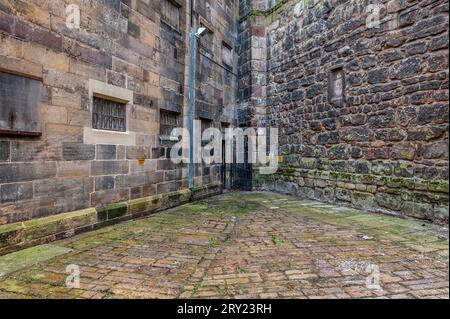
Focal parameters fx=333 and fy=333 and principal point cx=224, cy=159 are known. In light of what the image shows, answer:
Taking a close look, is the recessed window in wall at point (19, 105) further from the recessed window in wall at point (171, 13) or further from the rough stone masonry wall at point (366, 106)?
the rough stone masonry wall at point (366, 106)

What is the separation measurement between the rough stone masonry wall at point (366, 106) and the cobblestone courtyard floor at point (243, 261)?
0.92 metres

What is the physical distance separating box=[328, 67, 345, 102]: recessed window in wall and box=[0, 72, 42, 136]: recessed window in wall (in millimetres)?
6046

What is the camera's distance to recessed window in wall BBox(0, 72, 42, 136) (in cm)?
393

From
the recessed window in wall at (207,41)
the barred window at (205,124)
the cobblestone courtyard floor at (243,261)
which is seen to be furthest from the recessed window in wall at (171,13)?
the cobblestone courtyard floor at (243,261)

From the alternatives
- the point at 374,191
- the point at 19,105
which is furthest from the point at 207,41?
the point at 19,105

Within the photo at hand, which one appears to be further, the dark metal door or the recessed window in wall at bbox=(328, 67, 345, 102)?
the dark metal door

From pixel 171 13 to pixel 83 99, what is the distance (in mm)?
3567

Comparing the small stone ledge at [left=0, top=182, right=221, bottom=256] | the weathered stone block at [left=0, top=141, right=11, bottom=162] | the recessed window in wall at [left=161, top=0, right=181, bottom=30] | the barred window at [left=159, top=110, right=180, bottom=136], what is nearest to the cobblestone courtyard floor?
the small stone ledge at [left=0, top=182, right=221, bottom=256]

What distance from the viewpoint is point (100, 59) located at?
5.41m

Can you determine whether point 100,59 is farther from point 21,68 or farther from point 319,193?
point 319,193

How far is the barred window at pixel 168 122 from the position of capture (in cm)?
734

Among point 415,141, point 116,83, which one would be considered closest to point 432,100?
point 415,141

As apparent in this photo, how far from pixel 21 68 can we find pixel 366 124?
20.0ft

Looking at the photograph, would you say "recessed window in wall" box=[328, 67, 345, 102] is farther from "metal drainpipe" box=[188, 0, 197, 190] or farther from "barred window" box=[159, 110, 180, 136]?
"barred window" box=[159, 110, 180, 136]
